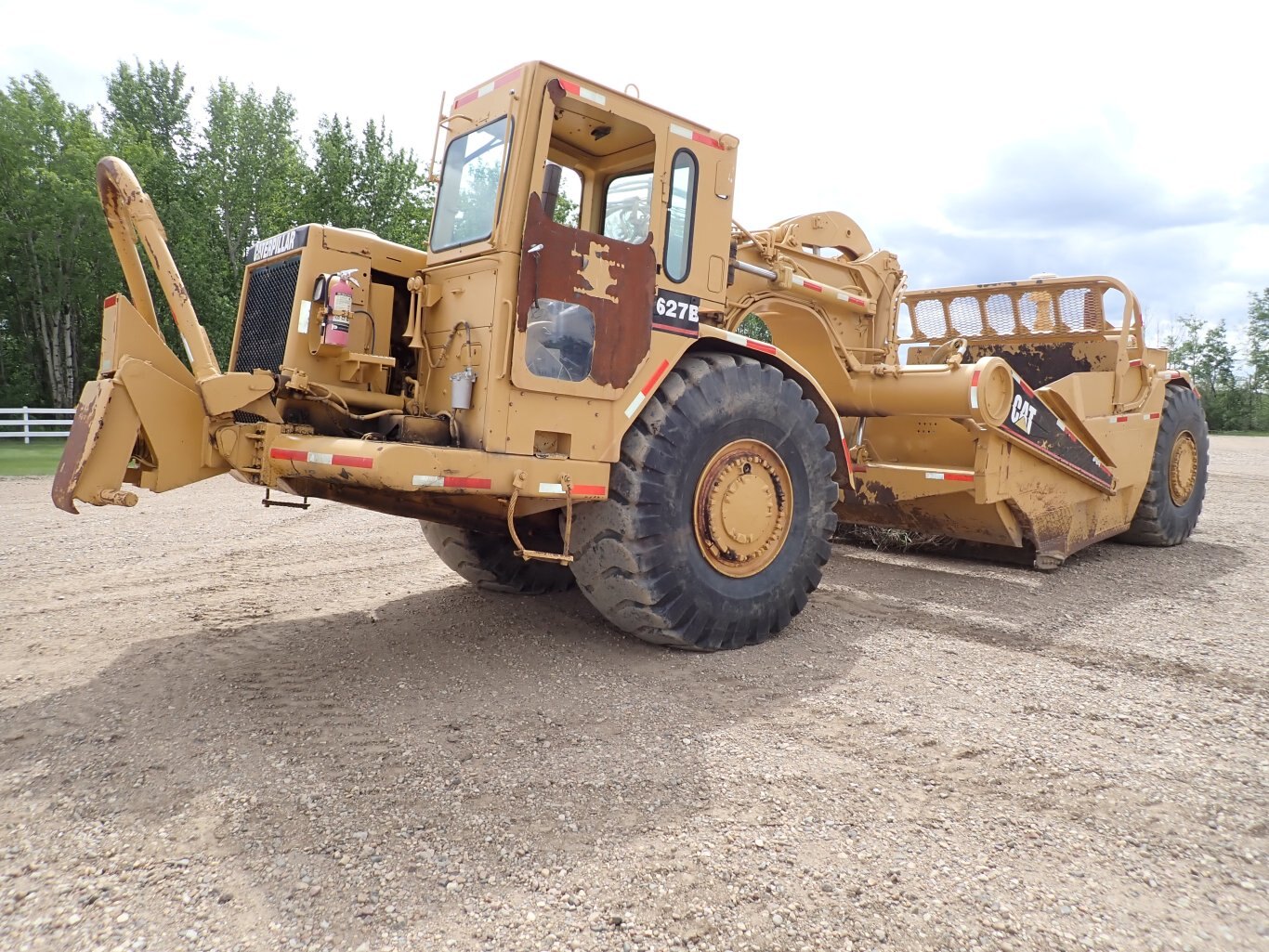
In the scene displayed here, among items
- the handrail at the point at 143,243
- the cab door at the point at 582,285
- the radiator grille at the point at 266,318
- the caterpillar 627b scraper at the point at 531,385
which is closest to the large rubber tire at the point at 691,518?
the caterpillar 627b scraper at the point at 531,385

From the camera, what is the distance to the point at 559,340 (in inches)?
162

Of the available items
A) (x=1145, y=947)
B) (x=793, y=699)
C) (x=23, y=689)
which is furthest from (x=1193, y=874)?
(x=23, y=689)

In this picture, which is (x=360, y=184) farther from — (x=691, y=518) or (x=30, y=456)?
(x=691, y=518)

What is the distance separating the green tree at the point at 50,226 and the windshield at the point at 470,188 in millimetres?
27424

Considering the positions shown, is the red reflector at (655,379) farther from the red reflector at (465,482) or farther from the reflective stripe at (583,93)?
the reflective stripe at (583,93)

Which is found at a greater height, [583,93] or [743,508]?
[583,93]

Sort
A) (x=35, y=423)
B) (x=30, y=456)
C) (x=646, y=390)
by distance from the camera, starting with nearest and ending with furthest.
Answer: (x=646, y=390), (x=30, y=456), (x=35, y=423)

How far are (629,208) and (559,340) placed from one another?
1.18 metres

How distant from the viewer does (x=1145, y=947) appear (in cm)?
224

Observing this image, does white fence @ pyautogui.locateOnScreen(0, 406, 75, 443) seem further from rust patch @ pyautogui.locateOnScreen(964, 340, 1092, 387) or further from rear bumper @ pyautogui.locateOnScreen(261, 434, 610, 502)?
rust patch @ pyautogui.locateOnScreen(964, 340, 1092, 387)

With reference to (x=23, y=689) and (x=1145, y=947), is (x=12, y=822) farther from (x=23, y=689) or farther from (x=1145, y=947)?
(x=1145, y=947)

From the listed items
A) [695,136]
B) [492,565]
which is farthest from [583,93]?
[492,565]

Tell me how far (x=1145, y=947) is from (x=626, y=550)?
2.51 metres

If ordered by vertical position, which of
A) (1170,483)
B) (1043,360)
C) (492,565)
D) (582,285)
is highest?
(1043,360)
